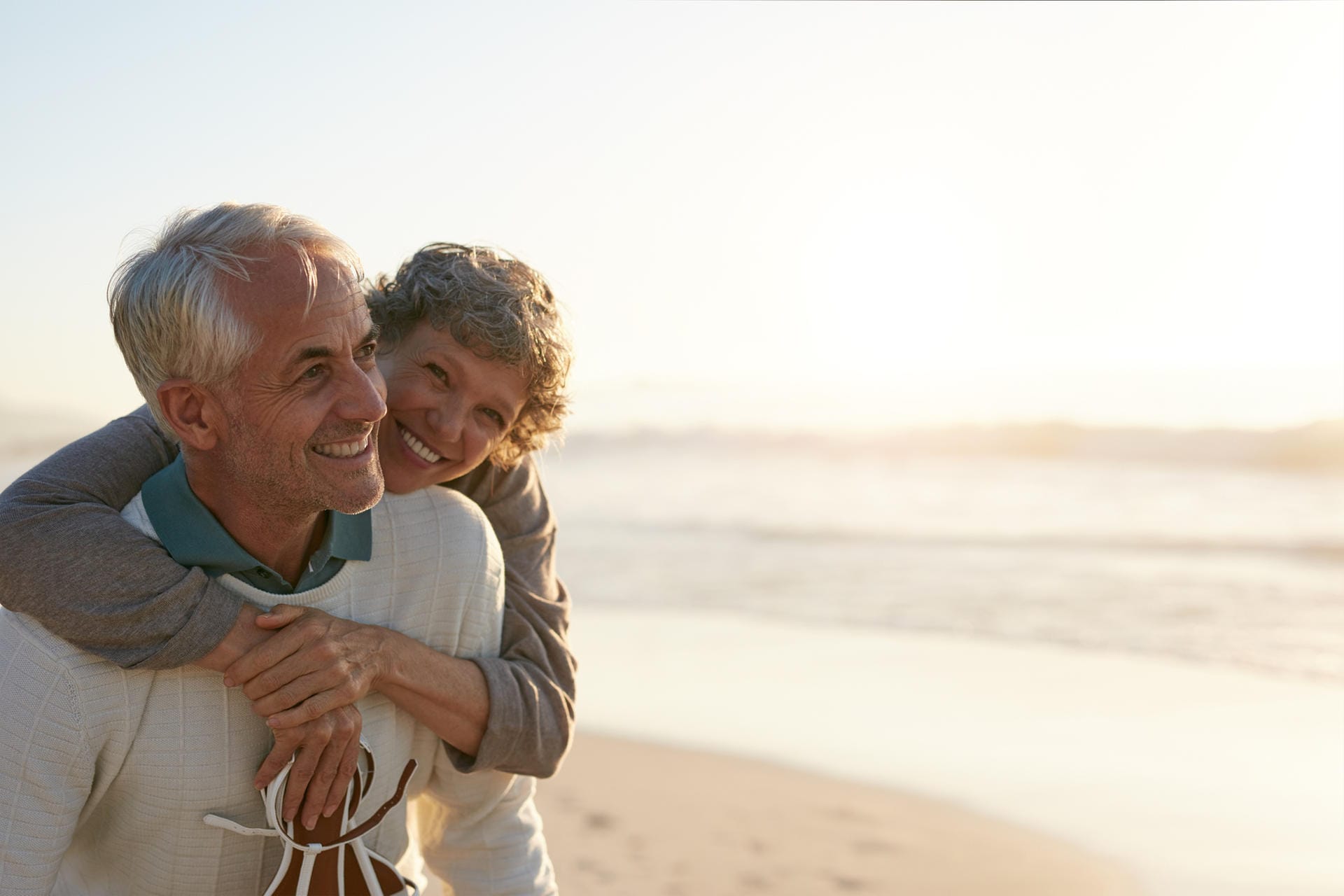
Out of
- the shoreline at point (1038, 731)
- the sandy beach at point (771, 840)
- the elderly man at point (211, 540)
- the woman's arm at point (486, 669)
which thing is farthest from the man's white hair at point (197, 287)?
the shoreline at point (1038, 731)

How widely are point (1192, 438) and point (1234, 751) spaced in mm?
14716

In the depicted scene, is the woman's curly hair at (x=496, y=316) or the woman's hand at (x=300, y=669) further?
the woman's curly hair at (x=496, y=316)

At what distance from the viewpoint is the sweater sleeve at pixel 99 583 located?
167 centimetres

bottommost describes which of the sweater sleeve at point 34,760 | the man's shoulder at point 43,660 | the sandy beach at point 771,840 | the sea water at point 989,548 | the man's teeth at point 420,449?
the sandy beach at point 771,840

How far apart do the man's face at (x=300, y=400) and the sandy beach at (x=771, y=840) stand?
246 centimetres

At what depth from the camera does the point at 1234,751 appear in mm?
4941

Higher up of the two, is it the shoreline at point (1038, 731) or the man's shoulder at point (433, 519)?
the man's shoulder at point (433, 519)

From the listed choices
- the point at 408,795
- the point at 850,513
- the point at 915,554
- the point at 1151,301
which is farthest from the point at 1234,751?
the point at 1151,301

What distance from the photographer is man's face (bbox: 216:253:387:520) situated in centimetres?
174

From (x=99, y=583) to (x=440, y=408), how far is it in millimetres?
781

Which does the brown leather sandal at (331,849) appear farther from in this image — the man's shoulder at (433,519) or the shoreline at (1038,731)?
the shoreline at (1038,731)

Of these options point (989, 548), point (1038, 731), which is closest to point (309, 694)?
point (1038, 731)

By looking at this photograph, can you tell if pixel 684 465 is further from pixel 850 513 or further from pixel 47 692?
pixel 47 692

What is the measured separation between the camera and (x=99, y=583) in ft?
5.50
